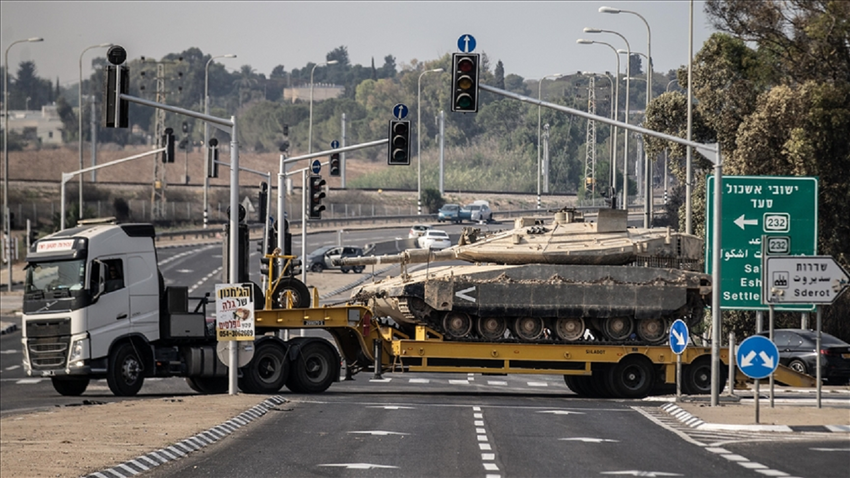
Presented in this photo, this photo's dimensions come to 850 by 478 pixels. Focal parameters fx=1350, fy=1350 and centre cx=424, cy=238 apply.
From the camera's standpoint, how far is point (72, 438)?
21.3m

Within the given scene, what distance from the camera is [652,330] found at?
31797 millimetres

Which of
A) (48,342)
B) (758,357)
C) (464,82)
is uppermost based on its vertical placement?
(464,82)

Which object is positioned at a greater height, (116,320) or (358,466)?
(116,320)

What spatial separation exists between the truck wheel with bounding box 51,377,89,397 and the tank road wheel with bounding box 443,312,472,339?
8.88 metres

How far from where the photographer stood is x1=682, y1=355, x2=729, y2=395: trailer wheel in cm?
3091

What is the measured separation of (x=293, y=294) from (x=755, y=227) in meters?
10.9

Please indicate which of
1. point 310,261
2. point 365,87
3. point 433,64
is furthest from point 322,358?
point 433,64

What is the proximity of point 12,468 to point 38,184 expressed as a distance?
91.4 metres

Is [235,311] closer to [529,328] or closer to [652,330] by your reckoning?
[529,328]

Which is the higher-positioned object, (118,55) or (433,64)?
(433,64)

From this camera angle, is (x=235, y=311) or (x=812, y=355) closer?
(x=235, y=311)

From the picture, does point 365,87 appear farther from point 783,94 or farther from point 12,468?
point 12,468

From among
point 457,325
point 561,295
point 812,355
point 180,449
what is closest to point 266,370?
point 457,325

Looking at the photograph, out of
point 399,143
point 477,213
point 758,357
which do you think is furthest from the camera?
point 477,213
